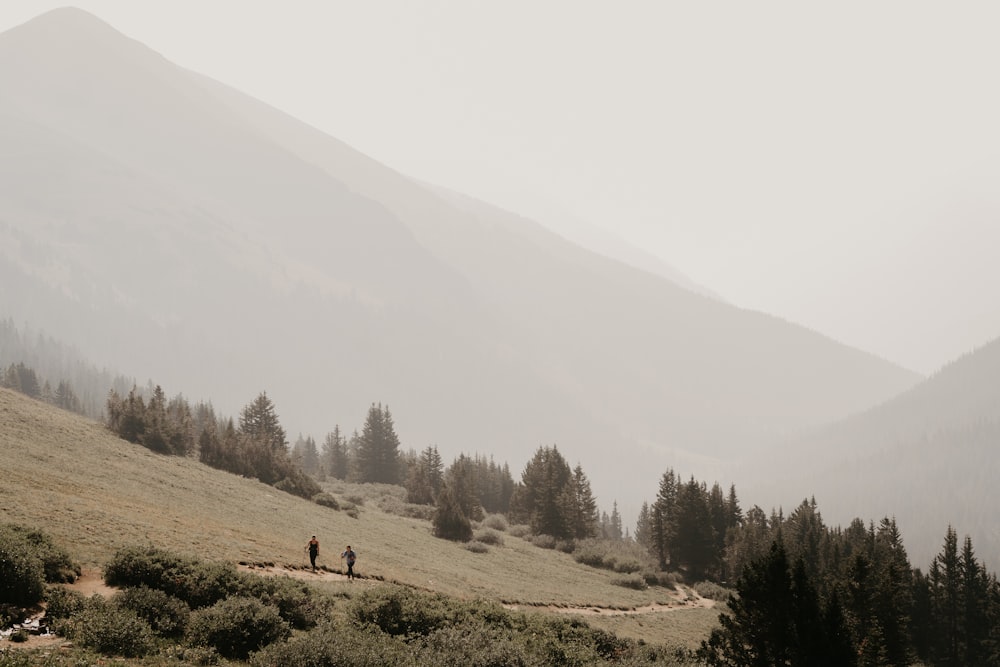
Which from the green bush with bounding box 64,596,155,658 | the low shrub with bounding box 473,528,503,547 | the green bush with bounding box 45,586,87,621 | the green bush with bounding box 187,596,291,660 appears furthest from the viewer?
the low shrub with bounding box 473,528,503,547

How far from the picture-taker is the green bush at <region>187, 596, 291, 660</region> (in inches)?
694

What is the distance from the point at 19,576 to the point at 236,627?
641cm

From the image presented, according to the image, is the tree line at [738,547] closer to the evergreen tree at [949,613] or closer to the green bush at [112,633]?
the evergreen tree at [949,613]

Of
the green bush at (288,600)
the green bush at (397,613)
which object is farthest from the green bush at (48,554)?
the green bush at (397,613)

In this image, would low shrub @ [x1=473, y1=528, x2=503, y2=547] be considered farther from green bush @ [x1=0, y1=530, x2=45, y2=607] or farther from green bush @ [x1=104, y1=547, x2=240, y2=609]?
green bush @ [x1=0, y1=530, x2=45, y2=607]

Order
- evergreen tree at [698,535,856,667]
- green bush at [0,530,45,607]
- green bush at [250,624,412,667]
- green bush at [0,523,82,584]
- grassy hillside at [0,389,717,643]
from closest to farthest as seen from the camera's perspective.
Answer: green bush at [250,624,412,667]
green bush at [0,530,45,607]
green bush at [0,523,82,584]
evergreen tree at [698,535,856,667]
grassy hillside at [0,389,717,643]

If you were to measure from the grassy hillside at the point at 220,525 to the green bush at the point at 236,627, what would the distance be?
909cm

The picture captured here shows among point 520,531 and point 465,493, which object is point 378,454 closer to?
point 465,493

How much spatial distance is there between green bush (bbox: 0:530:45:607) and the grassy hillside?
5.88 m

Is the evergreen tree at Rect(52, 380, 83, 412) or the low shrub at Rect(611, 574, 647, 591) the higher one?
the evergreen tree at Rect(52, 380, 83, 412)

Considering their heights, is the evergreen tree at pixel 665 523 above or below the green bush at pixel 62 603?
above

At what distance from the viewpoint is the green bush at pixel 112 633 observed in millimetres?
15867

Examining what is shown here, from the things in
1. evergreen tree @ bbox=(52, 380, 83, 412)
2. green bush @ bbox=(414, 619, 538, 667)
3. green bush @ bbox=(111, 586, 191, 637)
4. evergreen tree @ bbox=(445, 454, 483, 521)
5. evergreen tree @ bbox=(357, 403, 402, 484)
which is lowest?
green bush @ bbox=(414, 619, 538, 667)

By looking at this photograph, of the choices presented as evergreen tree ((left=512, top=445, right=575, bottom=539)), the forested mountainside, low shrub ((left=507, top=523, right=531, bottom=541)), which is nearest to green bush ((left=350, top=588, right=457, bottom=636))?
the forested mountainside
